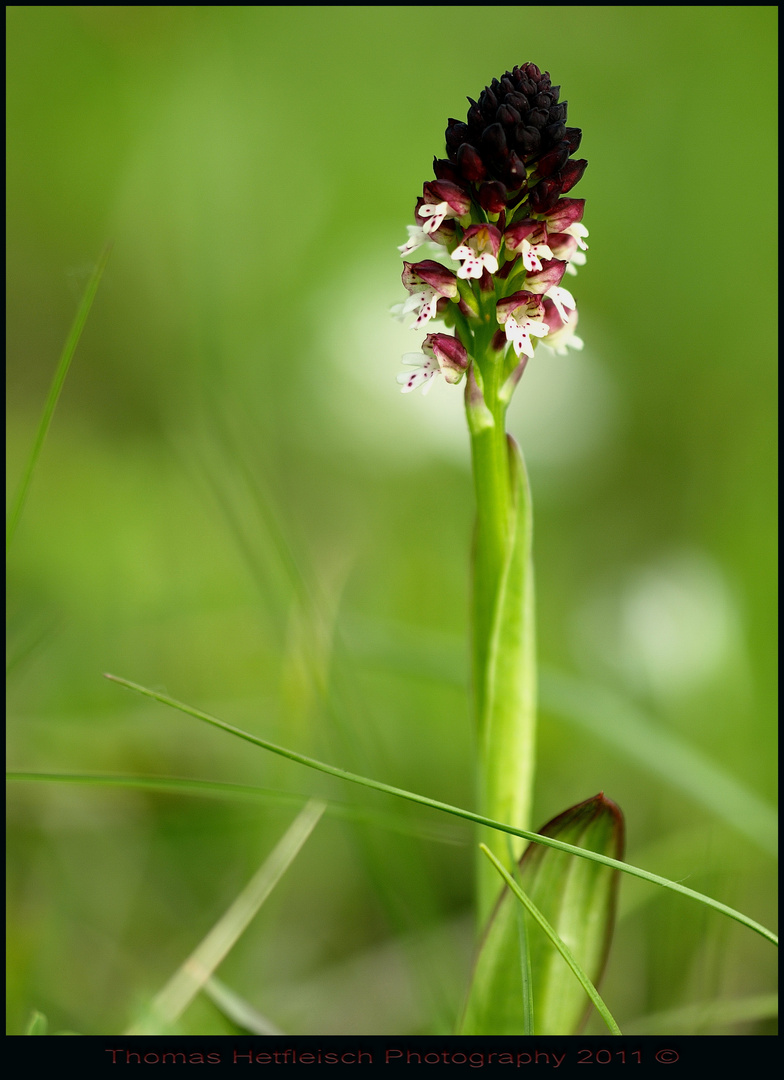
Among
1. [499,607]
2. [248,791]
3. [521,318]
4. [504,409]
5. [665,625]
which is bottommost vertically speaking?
[248,791]

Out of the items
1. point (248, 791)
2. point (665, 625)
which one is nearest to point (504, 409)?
point (248, 791)

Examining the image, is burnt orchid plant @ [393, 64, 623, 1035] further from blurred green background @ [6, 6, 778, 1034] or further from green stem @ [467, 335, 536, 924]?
blurred green background @ [6, 6, 778, 1034]

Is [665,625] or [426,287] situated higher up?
[426,287]

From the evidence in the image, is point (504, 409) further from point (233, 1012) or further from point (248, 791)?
point (233, 1012)

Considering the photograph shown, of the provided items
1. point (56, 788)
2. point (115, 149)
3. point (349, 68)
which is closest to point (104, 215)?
point (115, 149)

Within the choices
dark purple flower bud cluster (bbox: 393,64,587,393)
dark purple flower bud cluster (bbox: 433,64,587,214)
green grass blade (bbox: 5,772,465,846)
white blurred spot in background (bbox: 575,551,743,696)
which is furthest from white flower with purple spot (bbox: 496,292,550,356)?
white blurred spot in background (bbox: 575,551,743,696)

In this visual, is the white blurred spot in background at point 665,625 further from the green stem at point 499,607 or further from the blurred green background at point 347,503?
the green stem at point 499,607
